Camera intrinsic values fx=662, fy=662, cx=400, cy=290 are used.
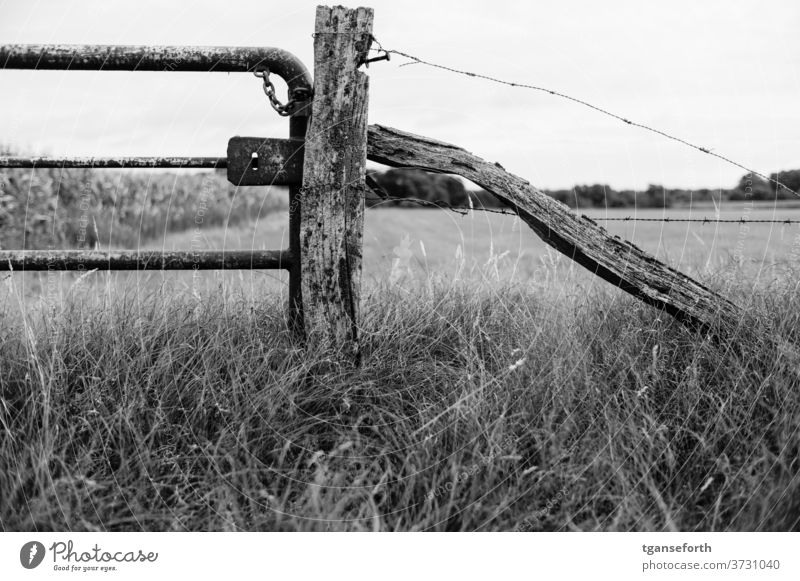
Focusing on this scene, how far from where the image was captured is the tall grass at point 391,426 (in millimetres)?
1995

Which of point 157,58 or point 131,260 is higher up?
point 157,58

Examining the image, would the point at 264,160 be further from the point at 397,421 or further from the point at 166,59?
the point at 397,421

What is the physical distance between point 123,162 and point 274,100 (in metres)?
0.66

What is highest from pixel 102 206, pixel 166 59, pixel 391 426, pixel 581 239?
pixel 166 59

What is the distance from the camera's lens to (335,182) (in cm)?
258

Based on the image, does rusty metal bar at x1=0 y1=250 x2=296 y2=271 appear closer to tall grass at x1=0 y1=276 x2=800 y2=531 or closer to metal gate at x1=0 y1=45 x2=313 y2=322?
metal gate at x1=0 y1=45 x2=313 y2=322

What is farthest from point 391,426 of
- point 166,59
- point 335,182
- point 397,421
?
point 166,59

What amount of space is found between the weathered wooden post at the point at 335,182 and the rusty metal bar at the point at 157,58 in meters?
0.15

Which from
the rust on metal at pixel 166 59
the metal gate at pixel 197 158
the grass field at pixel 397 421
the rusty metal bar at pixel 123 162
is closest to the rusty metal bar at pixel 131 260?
the metal gate at pixel 197 158

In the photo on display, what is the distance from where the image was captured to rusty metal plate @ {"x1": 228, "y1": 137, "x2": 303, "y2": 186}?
2.58 metres

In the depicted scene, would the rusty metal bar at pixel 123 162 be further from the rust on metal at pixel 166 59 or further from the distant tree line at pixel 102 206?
the distant tree line at pixel 102 206

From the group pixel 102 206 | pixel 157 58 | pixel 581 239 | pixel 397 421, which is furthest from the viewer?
pixel 102 206

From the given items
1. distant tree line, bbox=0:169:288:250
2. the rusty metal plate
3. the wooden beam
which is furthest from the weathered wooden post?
distant tree line, bbox=0:169:288:250

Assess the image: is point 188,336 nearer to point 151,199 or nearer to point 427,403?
point 427,403
